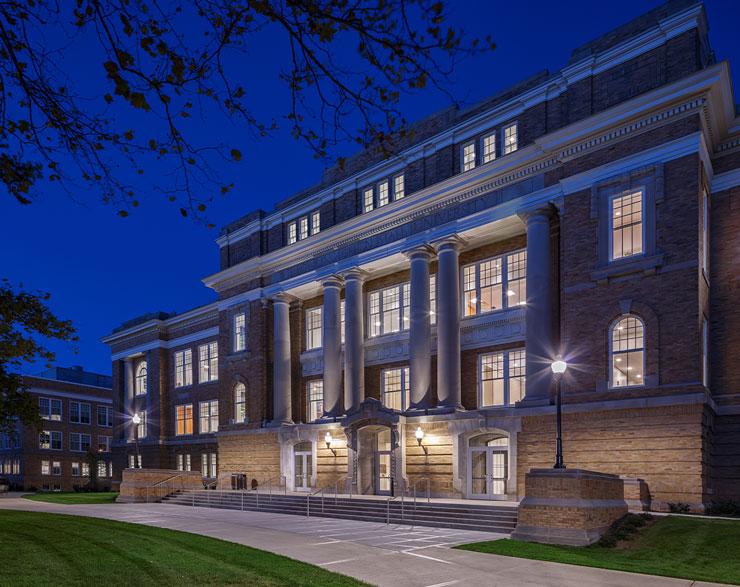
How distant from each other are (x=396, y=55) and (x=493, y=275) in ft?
76.7

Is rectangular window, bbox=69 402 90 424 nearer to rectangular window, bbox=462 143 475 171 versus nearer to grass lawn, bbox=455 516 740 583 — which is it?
rectangular window, bbox=462 143 475 171

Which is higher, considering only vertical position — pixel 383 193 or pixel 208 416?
pixel 383 193

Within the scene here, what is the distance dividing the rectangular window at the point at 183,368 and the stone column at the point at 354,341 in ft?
67.9

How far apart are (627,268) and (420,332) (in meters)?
10.3

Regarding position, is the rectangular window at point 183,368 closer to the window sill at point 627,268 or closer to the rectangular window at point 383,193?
the rectangular window at point 383,193

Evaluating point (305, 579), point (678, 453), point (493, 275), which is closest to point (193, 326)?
point (493, 275)

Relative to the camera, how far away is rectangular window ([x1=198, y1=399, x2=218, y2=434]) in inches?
1858

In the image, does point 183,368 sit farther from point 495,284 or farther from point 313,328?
point 495,284

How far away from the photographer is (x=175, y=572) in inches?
442

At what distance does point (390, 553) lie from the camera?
50.0ft

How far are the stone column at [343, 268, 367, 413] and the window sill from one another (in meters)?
13.5

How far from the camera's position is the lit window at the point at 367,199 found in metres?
34.4

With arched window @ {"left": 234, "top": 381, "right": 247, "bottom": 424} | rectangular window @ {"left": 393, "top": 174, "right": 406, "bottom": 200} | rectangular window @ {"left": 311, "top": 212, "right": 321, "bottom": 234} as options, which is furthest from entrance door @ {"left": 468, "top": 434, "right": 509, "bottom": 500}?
arched window @ {"left": 234, "top": 381, "right": 247, "bottom": 424}

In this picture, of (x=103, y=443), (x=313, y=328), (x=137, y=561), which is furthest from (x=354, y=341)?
(x=103, y=443)
